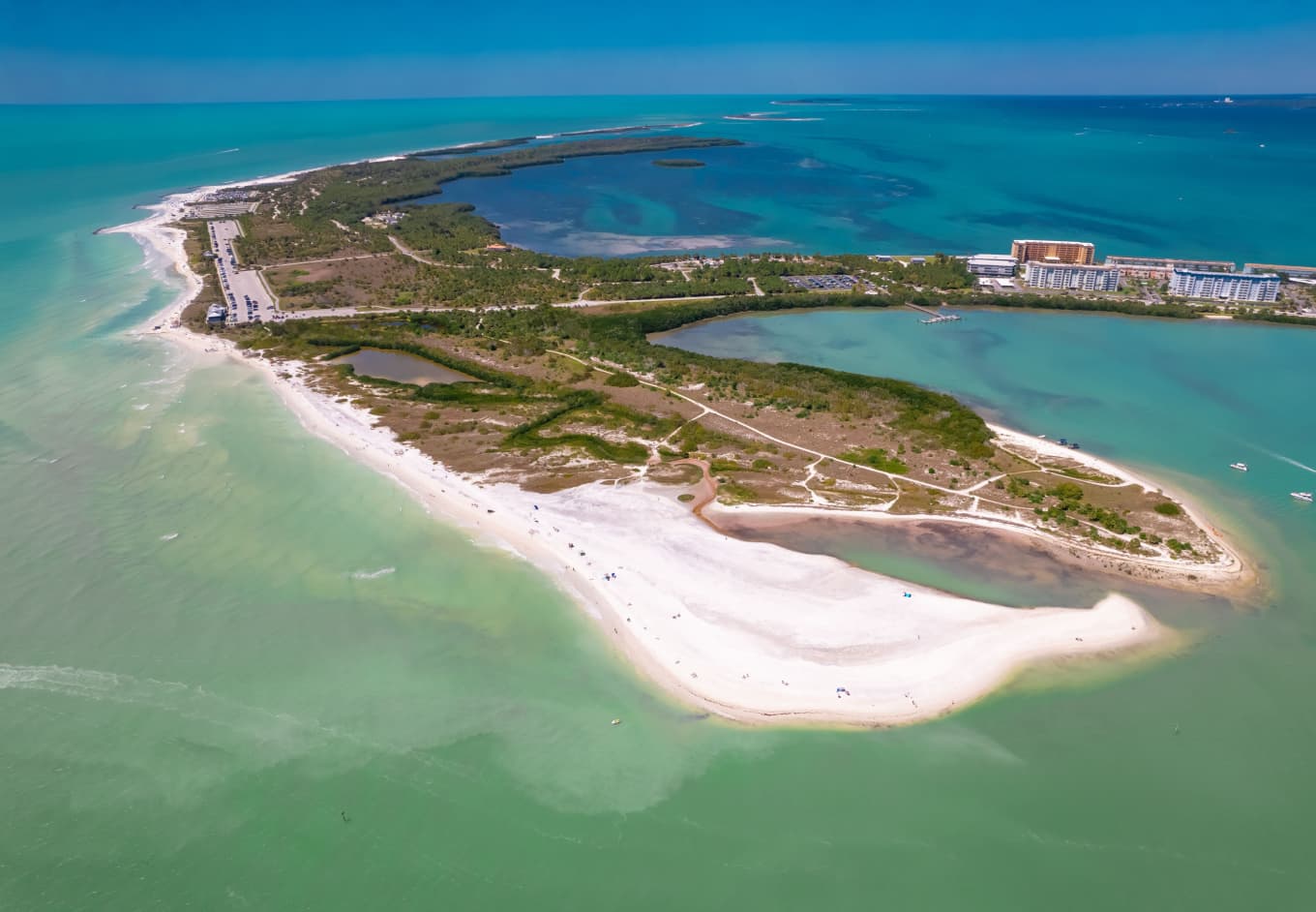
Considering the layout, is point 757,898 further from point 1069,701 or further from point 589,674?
point 1069,701

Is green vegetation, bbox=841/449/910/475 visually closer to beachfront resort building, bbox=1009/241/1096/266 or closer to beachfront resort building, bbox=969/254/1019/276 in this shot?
beachfront resort building, bbox=969/254/1019/276

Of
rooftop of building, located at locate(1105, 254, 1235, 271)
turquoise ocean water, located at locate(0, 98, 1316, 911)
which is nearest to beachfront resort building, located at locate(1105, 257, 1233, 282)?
rooftop of building, located at locate(1105, 254, 1235, 271)

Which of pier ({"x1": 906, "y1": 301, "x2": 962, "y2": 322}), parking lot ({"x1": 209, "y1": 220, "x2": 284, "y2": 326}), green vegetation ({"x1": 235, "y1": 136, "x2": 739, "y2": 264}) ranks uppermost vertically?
green vegetation ({"x1": 235, "y1": 136, "x2": 739, "y2": 264})

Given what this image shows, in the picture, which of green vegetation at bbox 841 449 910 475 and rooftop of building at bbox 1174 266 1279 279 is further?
rooftop of building at bbox 1174 266 1279 279

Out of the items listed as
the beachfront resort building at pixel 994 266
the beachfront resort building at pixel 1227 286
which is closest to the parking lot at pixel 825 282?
the beachfront resort building at pixel 994 266

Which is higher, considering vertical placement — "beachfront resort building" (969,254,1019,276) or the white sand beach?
"beachfront resort building" (969,254,1019,276)

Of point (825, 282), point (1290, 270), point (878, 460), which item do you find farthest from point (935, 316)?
point (1290, 270)

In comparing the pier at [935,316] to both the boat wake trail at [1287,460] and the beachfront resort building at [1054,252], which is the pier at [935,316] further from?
the boat wake trail at [1287,460]
